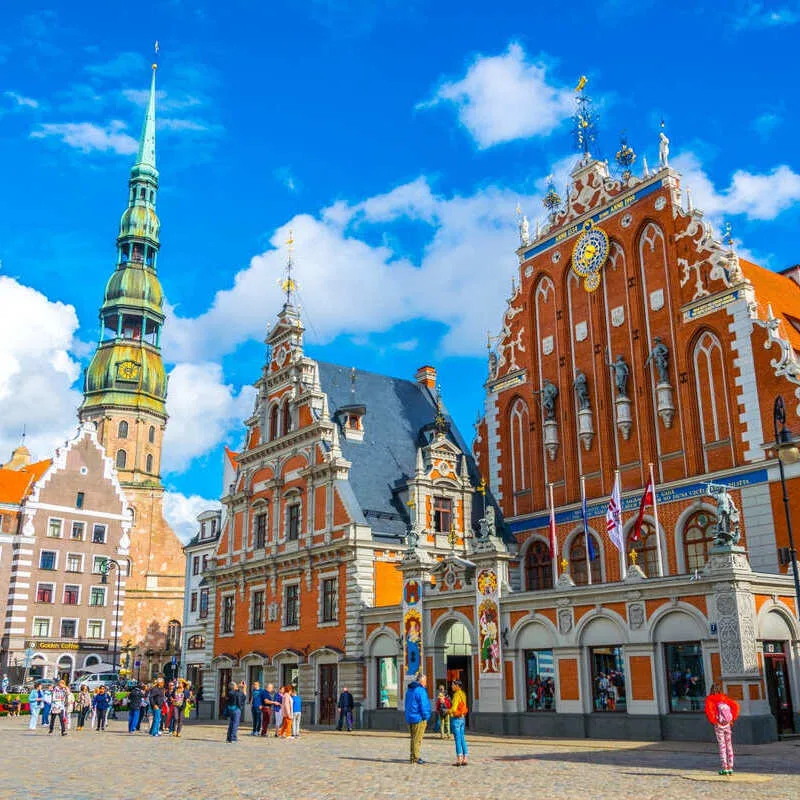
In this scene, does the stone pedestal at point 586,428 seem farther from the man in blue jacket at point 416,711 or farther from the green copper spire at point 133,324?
the green copper spire at point 133,324

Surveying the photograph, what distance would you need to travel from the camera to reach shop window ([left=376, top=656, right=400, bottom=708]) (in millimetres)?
34406

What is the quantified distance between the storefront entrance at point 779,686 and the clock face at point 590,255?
16564 mm

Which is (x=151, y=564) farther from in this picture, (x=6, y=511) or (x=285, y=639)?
(x=285, y=639)

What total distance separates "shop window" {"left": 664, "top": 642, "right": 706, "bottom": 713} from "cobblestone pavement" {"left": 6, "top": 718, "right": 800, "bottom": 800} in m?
1.41

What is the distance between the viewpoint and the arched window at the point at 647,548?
32344 millimetres

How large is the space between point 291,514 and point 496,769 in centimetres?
2370

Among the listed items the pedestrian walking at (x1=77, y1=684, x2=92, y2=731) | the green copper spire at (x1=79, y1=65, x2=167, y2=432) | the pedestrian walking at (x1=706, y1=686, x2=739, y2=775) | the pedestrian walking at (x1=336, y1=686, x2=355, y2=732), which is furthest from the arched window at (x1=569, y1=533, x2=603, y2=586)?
the green copper spire at (x1=79, y1=65, x2=167, y2=432)

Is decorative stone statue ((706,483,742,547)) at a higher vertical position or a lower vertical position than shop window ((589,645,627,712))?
higher

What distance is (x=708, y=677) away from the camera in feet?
80.3

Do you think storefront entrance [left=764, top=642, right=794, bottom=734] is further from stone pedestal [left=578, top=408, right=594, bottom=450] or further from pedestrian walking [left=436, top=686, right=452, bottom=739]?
stone pedestal [left=578, top=408, right=594, bottom=450]

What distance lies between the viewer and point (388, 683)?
3459cm

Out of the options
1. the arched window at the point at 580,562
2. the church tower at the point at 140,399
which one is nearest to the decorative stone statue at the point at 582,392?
the arched window at the point at 580,562

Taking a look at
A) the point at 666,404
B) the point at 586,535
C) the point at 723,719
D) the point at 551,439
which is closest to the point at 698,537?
the point at 586,535

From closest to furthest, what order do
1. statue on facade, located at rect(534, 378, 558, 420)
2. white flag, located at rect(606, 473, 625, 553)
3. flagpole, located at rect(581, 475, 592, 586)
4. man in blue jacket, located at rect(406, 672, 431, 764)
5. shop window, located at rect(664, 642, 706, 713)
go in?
man in blue jacket, located at rect(406, 672, 431, 764), shop window, located at rect(664, 642, 706, 713), white flag, located at rect(606, 473, 625, 553), flagpole, located at rect(581, 475, 592, 586), statue on facade, located at rect(534, 378, 558, 420)
